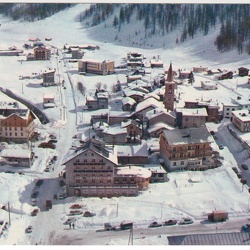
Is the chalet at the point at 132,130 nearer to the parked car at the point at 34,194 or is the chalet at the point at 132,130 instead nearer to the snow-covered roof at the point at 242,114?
the snow-covered roof at the point at 242,114

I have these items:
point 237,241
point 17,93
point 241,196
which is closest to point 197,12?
point 17,93

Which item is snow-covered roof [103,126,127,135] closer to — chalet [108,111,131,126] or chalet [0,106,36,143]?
chalet [108,111,131,126]

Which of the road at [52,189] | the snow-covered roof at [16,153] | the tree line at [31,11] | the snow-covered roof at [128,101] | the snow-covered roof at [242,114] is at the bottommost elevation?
the road at [52,189]

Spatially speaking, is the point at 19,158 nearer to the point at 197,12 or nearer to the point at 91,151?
the point at 91,151

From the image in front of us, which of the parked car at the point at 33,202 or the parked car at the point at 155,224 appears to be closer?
the parked car at the point at 155,224

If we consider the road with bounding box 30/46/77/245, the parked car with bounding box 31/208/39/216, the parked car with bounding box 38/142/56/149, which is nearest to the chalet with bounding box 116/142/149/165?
the road with bounding box 30/46/77/245

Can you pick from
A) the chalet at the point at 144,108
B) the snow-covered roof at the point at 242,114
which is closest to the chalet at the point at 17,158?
the chalet at the point at 144,108

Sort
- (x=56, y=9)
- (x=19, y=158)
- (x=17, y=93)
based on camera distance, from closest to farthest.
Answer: (x=19, y=158), (x=17, y=93), (x=56, y=9)
